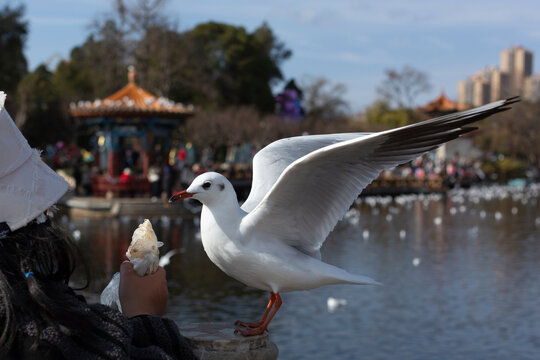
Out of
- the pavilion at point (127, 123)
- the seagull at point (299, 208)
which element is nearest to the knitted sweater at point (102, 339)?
the seagull at point (299, 208)

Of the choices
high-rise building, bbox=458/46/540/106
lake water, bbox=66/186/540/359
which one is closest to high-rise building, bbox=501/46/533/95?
high-rise building, bbox=458/46/540/106

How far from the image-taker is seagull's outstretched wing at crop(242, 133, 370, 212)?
9.91ft

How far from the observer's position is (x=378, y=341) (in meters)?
7.68

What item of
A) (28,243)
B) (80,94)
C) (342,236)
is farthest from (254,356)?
(80,94)

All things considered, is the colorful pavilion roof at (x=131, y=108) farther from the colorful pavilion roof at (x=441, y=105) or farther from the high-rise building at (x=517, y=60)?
the high-rise building at (x=517, y=60)

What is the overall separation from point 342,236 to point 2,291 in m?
14.9

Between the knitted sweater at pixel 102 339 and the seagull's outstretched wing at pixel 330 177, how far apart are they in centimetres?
79

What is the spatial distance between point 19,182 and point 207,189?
899 mm

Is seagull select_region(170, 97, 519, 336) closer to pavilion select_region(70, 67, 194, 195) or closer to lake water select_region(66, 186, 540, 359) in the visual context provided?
lake water select_region(66, 186, 540, 359)

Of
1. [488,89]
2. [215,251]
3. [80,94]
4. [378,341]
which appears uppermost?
[488,89]

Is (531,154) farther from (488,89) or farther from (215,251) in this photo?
(488,89)

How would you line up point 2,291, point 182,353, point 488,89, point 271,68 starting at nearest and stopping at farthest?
point 2,291 → point 182,353 → point 271,68 → point 488,89

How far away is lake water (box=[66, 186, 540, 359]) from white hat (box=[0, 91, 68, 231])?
7.68 ft

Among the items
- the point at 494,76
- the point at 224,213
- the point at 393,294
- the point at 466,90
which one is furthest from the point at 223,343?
the point at 466,90
